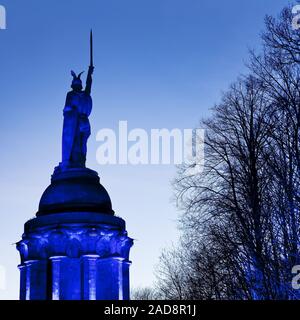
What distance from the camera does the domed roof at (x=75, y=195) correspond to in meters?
34.4

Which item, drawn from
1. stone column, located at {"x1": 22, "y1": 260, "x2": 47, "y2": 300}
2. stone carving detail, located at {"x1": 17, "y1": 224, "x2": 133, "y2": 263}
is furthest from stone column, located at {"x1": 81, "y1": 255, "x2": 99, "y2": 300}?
stone column, located at {"x1": 22, "y1": 260, "x2": 47, "y2": 300}

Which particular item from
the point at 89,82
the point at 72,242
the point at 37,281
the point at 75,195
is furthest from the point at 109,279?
the point at 89,82

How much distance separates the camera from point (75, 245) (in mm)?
33344

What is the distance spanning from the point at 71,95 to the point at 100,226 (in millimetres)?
7359

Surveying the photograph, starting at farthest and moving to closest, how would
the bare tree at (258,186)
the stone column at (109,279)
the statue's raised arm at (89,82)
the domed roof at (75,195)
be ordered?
the statue's raised arm at (89,82) < the domed roof at (75,195) < the stone column at (109,279) < the bare tree at (258,186)

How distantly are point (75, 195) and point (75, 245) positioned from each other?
253cm

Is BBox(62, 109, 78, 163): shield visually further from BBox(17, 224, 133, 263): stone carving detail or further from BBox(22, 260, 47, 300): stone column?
BBox(22, 260, 47, 300): stone column

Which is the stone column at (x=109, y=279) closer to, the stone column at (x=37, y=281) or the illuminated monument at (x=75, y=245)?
the illuminated monument at (x=75, y=245)

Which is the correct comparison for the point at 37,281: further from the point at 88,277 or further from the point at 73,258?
the point at 88,277

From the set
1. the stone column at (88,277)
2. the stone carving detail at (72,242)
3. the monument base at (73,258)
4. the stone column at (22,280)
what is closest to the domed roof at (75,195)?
the monument base at (73,258)

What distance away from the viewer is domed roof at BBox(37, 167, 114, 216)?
34.4 meters
